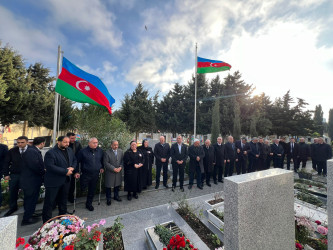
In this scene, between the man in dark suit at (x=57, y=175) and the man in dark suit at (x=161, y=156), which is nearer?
the man in dark suit at (x=57, y=175)

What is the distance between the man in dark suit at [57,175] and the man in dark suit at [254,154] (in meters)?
7.96

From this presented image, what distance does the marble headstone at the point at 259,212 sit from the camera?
185 centimetres

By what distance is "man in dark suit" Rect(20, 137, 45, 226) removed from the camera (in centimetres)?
349

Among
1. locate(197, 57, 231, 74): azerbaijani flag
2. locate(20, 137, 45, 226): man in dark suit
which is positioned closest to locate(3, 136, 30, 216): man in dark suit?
locate(20, 137, 45, 226): man in dark suit

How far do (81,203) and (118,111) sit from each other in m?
14.5

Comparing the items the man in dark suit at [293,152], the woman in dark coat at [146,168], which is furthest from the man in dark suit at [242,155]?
the woman in dark coat at [146,168]

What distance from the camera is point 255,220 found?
1.93 metres

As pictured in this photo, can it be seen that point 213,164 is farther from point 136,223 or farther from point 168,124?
point 168,124

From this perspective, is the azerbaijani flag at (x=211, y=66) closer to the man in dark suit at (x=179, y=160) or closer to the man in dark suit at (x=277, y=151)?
the man in dark suit at (x=277, y=151)

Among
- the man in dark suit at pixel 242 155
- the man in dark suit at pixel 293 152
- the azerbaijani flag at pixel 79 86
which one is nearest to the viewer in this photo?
the azerbaijani flag at pixel 79 86

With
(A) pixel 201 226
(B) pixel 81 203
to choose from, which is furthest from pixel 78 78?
(A) pixel 201 226

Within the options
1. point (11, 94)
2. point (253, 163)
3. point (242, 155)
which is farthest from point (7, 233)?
point (11, 94)

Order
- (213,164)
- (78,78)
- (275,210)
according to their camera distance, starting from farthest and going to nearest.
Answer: (213,164) → (78,78) → (275,210)

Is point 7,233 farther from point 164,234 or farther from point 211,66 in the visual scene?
point 211,66
